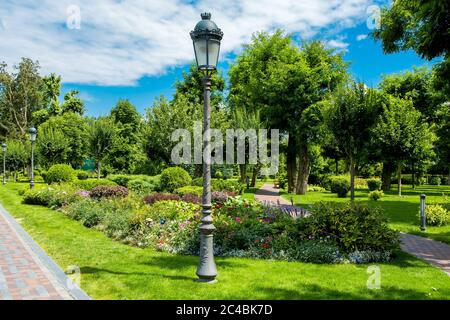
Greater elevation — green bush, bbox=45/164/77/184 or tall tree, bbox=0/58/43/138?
tall tree, bbox=0/58/43/138

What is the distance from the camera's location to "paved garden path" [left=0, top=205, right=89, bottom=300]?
6258 mm

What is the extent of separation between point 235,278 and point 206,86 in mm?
3800

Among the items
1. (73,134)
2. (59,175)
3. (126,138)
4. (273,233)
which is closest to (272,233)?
(273,233)

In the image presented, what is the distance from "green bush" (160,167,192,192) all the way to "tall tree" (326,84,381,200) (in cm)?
1056

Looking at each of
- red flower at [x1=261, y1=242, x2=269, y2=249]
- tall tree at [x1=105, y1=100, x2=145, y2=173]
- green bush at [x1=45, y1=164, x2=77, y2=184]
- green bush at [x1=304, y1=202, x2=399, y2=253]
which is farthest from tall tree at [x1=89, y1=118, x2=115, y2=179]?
green bush at [x1=304, y1=202, x2=399, y2=253]

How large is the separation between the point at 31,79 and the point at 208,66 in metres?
59.6

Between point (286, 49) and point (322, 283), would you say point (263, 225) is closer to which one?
point (322, 283)

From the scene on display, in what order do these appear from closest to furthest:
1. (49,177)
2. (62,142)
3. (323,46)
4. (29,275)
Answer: (29,275)
(49,177)
(323,46)
(62,142)

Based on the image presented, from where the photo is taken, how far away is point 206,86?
7.20 m

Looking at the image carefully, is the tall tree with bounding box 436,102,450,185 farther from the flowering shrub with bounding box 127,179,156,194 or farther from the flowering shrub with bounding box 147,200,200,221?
the flowering shrub with bounding box 147,200,200,221

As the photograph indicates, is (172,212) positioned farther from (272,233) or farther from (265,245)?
(265,245)

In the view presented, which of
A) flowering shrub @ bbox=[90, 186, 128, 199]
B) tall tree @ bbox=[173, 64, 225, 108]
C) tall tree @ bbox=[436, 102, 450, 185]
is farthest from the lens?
tall tree @ bbox=[173, 64, 225, 108]

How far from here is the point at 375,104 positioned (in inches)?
669

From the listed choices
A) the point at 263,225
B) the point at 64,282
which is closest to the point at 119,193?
the point at 263,225
